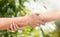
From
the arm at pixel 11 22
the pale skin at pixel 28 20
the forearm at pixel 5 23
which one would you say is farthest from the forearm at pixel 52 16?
the forearm at pixel 5 23

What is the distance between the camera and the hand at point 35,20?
1.20m

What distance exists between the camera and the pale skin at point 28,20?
1188mm

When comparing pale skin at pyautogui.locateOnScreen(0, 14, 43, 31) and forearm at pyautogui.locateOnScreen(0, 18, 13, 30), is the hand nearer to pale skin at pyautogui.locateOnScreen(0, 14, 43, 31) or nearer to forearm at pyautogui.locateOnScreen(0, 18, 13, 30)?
pale skin at pyautogui.locateOnScreen(0, 14, 43, 31)

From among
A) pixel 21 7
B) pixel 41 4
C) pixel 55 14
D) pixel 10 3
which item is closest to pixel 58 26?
pixel 55 14

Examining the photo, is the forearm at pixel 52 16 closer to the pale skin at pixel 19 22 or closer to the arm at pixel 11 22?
the pale skin at pixel 19 22

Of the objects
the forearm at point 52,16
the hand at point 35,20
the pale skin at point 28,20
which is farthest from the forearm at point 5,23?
the forearm at point 52,16

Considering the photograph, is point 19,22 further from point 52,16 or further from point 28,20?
point 52,16

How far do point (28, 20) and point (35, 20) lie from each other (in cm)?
6

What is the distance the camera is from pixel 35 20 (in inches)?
47.6

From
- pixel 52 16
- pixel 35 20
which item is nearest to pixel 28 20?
pixel 35 20

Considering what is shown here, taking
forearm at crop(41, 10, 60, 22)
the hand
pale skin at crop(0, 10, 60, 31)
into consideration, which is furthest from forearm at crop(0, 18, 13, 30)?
forearm at crop(41, 10, 60, 22)

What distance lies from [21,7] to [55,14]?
288 mm

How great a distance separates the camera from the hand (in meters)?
1.20

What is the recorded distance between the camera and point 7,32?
1.30 m
